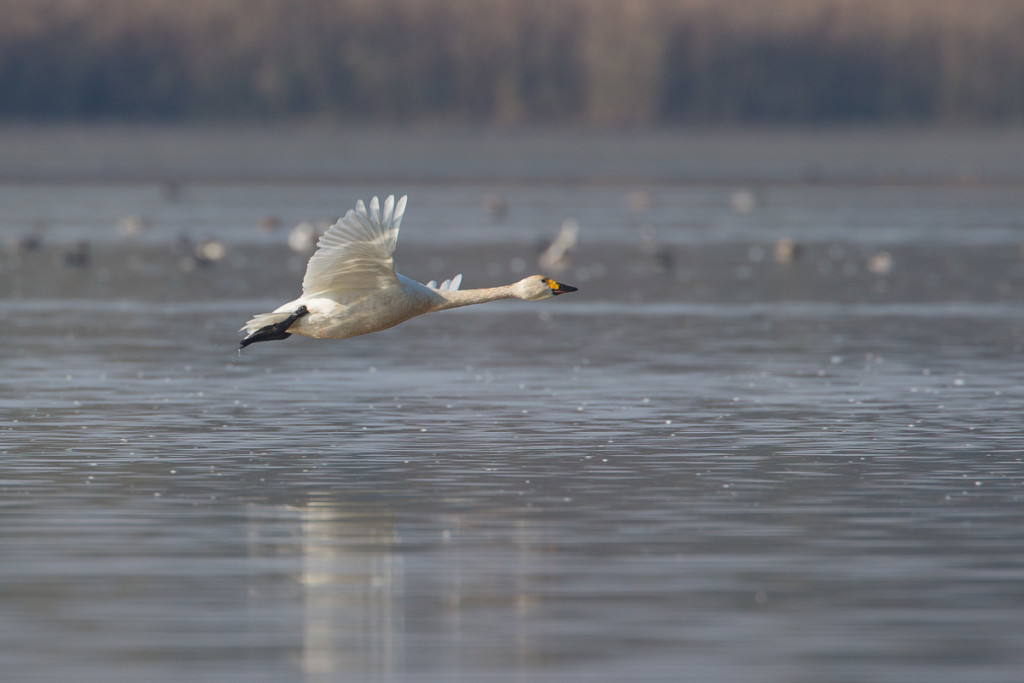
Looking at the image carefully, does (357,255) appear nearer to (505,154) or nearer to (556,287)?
(556,287)

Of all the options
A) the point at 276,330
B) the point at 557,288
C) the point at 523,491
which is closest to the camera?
the point at 523,491

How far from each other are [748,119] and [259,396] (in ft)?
323

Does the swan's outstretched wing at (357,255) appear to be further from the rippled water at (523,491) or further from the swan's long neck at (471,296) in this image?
the rippled water at (523,491)

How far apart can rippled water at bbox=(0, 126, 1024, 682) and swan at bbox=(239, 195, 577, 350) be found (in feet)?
3.02

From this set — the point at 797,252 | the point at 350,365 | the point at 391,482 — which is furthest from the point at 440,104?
the point at 391,482

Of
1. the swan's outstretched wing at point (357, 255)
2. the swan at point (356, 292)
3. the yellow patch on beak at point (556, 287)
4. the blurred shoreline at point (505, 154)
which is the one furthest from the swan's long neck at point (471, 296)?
the blurred shoreline at point (505, 154)

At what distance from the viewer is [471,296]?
52.3ft

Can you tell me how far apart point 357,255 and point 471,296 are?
3.72 ft

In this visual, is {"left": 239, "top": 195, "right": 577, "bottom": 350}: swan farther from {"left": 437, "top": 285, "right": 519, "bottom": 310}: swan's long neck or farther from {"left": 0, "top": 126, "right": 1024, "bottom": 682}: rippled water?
{"left": 0, "top": 126, "right": 1024, "bottom": 682}: rippled water

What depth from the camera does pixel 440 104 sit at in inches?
4742

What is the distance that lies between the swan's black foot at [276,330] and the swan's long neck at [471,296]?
3.39 feet

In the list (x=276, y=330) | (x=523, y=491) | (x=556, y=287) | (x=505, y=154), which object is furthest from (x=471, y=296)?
(x=505, y=154)

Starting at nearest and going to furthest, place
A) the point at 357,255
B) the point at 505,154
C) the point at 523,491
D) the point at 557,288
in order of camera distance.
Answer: the point at 523,491 < the point at 357,255 < the point at 557,288 < the point at 505,154

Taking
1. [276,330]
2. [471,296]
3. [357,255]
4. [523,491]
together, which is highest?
[357,255]
